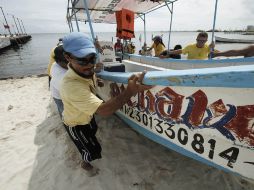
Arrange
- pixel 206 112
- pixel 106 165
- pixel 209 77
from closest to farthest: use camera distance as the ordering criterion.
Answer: pixel 209 77 < pixel 206 112 < pixel 106 165

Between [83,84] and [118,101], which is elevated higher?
[83,84]

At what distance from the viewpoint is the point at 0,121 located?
500cm

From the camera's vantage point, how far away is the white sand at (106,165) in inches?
105

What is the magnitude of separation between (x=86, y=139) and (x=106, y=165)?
635 mm

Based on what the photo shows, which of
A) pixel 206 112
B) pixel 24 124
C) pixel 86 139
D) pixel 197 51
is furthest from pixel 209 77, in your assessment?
pixel 24 124

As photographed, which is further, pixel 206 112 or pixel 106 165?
pixel 106 165

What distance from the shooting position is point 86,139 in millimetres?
2625

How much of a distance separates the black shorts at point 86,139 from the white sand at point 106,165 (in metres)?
0.33

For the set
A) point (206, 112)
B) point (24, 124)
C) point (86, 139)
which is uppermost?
point (206, 112)

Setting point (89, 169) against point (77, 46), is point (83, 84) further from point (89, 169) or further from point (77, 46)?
point (89, 169)

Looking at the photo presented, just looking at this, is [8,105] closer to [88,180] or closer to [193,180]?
[88,180]

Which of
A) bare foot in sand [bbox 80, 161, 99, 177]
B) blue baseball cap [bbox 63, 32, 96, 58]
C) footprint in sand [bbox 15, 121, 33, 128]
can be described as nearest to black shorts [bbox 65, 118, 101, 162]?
bare foot in sand [bbox 80, 161, 99, 177]

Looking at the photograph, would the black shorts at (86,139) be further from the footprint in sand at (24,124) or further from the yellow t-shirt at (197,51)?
the yellow t-shirt at (197,51)

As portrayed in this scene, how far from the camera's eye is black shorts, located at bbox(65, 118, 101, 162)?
2.56 m
